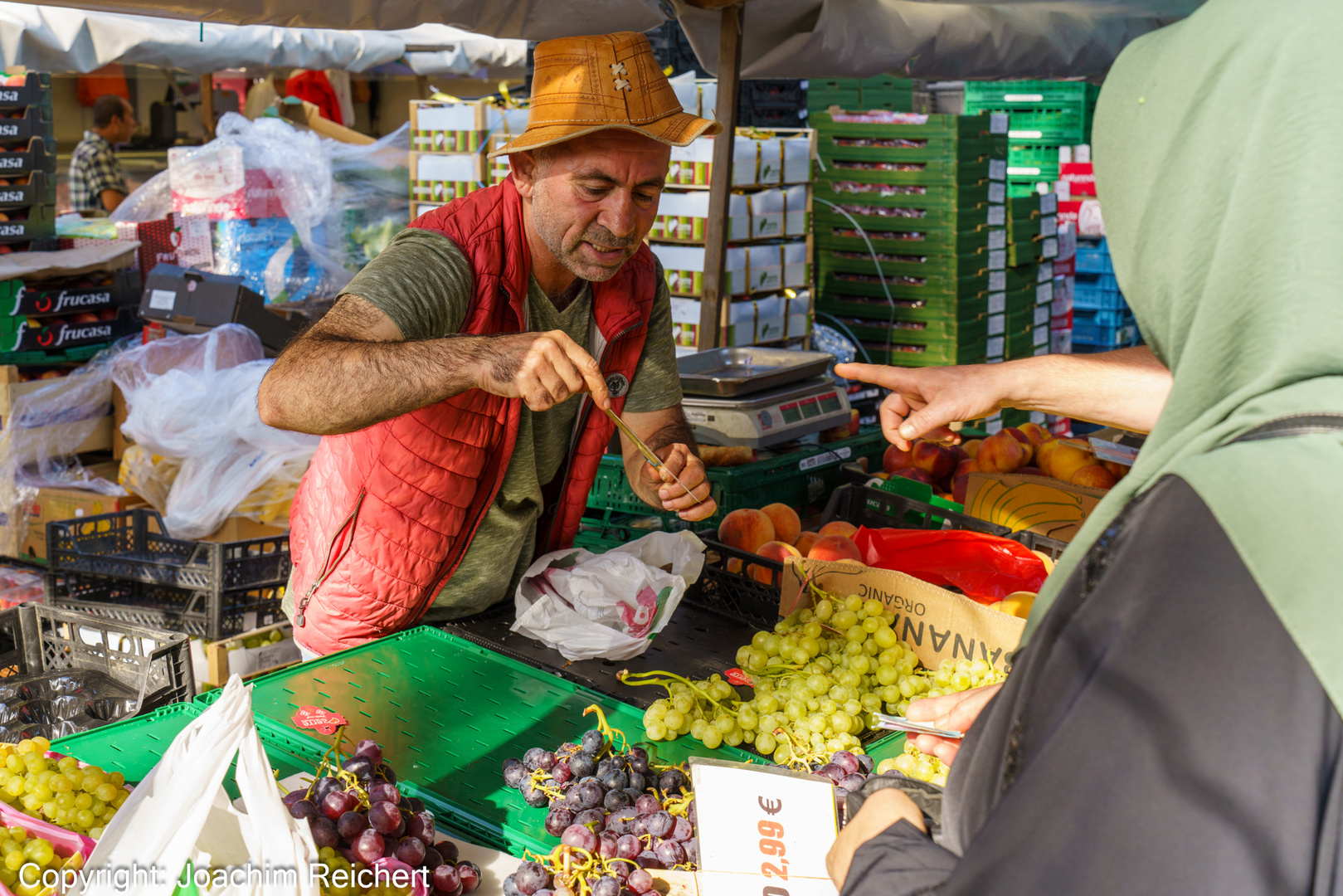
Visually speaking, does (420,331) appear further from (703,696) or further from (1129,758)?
(1129,758)

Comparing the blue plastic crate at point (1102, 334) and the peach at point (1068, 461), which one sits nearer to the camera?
the peach at point (1068, 461)

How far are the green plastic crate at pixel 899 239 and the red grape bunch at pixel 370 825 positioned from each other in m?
5.04

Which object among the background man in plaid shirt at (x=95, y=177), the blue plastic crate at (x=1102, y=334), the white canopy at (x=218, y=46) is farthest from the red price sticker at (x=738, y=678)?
the background man in plaid shirt at (x=95, y=177)

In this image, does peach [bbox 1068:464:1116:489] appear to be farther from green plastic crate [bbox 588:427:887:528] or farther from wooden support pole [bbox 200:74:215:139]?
wooden support pole [bbox 200:74:215:139]

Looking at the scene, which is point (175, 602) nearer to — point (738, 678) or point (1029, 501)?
point (738, 678)

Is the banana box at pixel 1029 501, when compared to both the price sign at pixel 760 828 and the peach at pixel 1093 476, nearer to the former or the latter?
the peach at pixel 1093 476

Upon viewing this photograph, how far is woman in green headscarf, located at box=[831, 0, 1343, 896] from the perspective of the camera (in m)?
0.71

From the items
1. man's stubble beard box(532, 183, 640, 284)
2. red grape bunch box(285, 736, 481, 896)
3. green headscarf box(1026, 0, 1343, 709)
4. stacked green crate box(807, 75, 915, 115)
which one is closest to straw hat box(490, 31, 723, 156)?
man's stubble beard box(532, 183, 640, 284)

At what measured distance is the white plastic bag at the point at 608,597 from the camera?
2.14 metres

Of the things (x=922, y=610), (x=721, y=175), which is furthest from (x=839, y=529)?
(x=721, y=175)

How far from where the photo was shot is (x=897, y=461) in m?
3.74

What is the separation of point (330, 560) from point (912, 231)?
4.77 metres

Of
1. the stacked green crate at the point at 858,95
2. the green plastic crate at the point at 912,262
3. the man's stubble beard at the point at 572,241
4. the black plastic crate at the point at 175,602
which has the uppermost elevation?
the stacked green crate at the point at 858,95

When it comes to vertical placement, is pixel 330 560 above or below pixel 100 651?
above
